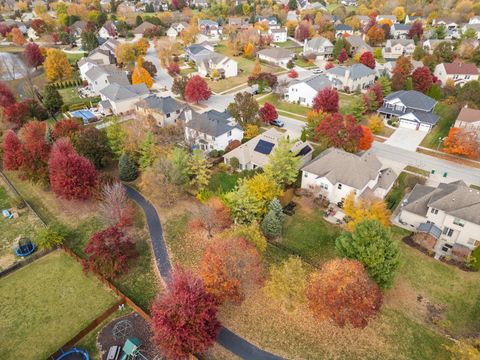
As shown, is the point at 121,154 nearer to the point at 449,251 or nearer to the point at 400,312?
the point at 400,312

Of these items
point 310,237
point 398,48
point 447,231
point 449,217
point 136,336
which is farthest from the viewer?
point 398,48

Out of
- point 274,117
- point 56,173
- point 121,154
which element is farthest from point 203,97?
point 56,173

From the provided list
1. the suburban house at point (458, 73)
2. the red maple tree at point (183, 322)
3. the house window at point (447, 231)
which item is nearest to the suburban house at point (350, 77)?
the suburban house at point (458, 73)

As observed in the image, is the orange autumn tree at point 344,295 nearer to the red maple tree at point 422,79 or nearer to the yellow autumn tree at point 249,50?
the red maple tree at point 422,79

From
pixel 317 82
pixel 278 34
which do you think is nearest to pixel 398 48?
pixel 278 34

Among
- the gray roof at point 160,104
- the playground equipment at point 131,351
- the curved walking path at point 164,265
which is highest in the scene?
the gray roof at point 160,104

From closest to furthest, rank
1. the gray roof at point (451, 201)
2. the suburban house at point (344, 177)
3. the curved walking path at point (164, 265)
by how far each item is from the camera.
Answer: the curved walking path at point (164, 265), the gray roof at point (451, 201), the suburban house at point (344, 177)

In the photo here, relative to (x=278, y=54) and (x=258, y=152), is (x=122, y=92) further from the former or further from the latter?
(x=278, y=54)
